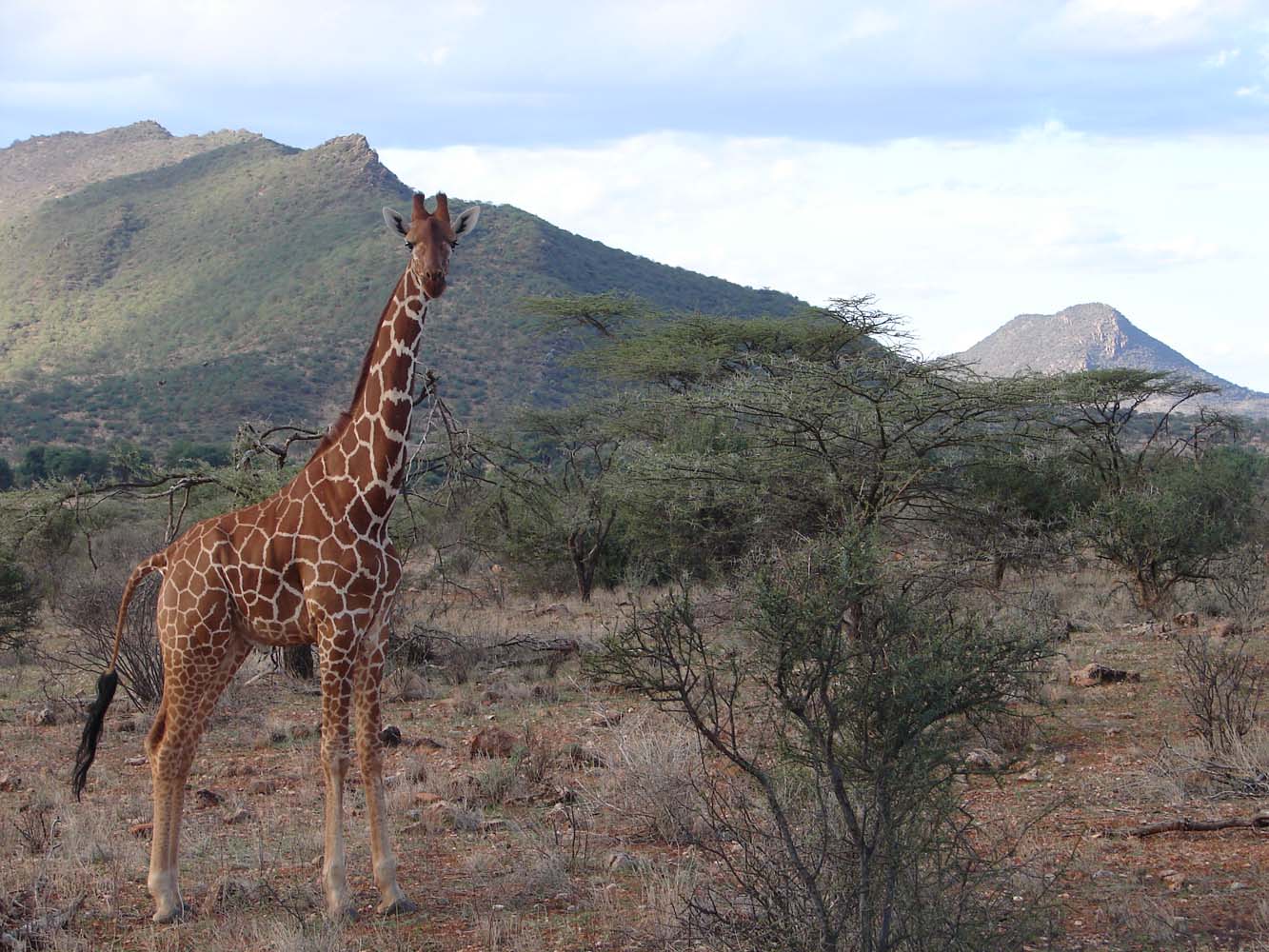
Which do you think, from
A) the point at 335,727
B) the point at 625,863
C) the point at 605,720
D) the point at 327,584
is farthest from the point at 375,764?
the point at 605,720

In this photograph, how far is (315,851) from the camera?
6523 mm

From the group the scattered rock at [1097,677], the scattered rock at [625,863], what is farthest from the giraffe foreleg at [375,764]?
the scattered rock at [1097,677]

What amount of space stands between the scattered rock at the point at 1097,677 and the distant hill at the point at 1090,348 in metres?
85.9

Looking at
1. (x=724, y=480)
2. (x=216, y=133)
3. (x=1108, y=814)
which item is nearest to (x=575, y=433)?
(x=724, y=480)

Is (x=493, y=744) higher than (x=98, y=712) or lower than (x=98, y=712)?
lower

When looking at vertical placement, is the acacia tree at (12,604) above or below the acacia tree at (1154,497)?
below

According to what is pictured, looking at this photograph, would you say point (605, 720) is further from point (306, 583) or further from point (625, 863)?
point (306, 583)

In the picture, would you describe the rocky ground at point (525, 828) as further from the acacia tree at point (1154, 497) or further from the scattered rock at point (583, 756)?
the acacia tree at point (1154, 497)

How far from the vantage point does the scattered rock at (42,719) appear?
10.6m

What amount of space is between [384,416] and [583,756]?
3.67 m

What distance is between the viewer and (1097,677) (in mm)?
10922

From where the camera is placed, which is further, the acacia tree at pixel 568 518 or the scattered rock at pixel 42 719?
the acacia tree at pixel 568 518

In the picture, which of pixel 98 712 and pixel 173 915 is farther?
pixel 98 712

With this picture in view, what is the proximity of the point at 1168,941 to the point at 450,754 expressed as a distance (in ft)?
18.0
